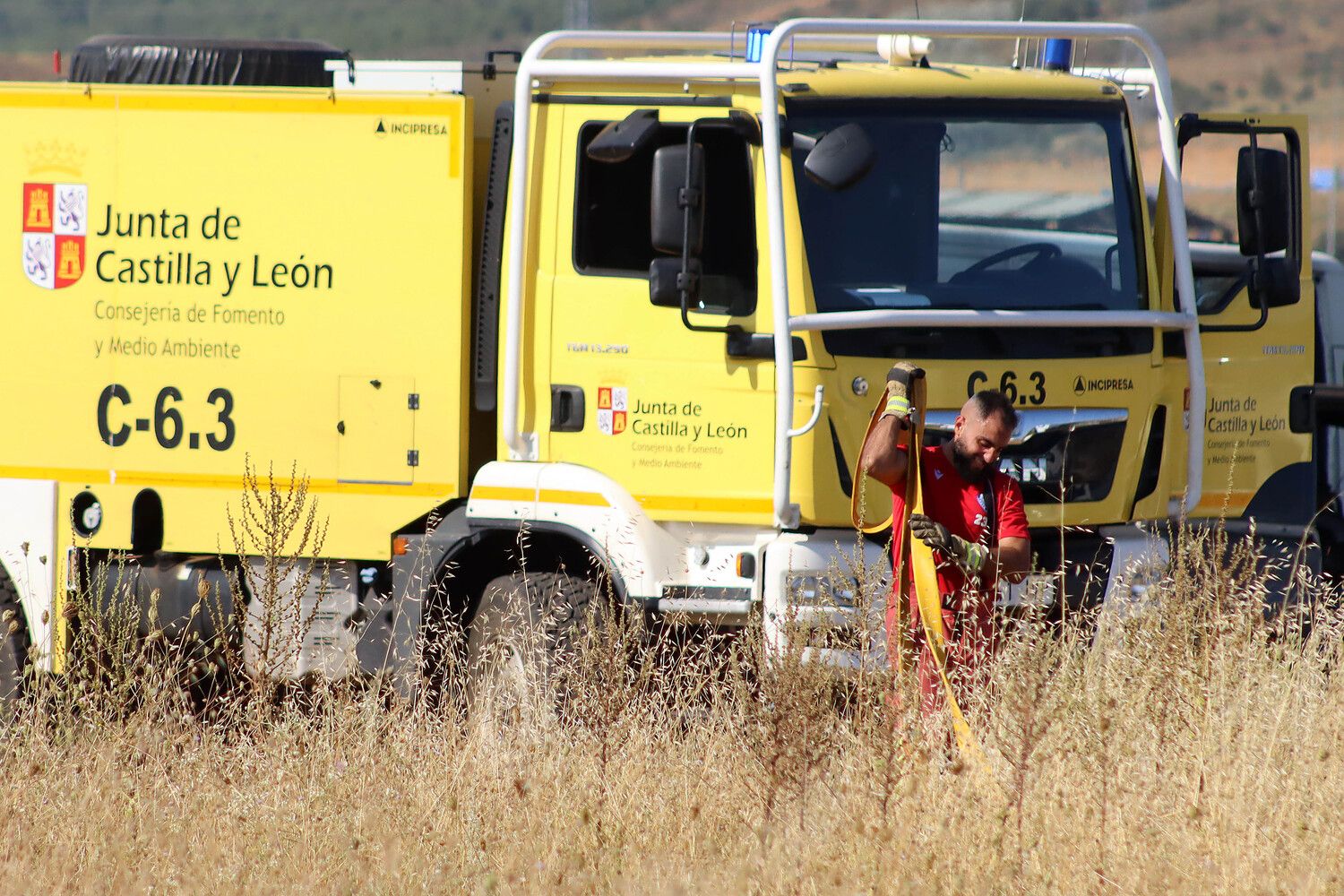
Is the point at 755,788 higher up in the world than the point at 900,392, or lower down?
lower down

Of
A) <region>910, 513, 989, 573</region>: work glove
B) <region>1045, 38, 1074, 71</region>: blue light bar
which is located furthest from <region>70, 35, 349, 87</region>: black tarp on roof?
<region>910, 513, 989, 573</region>: work glove

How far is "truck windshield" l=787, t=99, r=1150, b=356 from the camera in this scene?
600 centimetres

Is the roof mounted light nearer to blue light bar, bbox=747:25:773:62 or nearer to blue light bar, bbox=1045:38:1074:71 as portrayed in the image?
blue light bar, bbox=747:25:773:62

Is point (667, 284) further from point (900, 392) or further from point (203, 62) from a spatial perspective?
point (203, 62)

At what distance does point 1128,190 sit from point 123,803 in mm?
4258

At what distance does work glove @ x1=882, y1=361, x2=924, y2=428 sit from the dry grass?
81 centimetres

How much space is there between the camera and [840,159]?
5.80 meters

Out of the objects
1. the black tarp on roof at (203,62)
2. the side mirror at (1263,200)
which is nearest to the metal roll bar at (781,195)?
the side mirror at (1263,200)

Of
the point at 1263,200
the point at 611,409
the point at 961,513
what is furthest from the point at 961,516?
the point at 1263,200

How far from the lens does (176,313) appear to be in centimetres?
670

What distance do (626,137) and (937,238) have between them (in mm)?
1255

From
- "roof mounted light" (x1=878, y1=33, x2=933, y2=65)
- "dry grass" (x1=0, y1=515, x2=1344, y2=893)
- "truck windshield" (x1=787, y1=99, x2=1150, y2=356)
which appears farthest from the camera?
"roof mounted light" (x1=878, y1=33, x2=933, y2=65)

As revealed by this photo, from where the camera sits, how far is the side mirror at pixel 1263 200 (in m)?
6.33

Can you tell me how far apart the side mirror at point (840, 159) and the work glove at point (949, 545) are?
1294 millimetres
